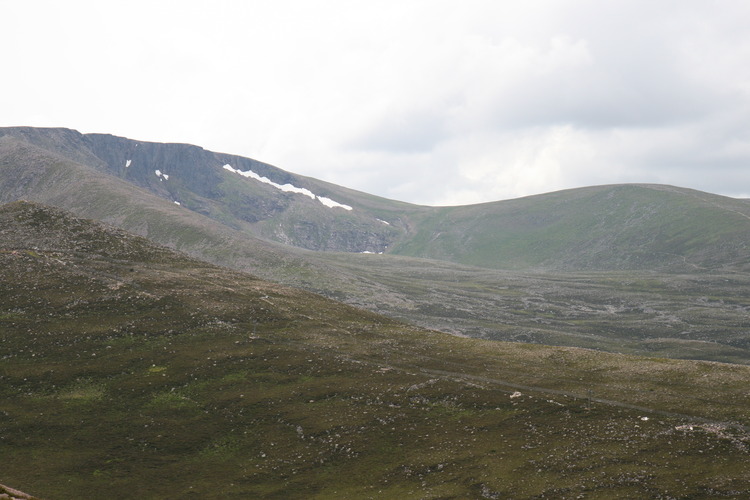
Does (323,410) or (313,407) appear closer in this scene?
(323,410)

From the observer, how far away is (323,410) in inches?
2276

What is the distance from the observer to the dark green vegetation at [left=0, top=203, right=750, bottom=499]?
1649 inches

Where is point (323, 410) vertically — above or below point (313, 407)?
above

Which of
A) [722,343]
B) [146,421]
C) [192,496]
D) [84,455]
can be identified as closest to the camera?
[192,496]

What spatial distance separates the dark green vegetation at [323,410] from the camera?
1649 inches

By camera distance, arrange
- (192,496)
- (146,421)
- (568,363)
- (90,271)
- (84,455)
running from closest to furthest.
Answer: (192,496)
(84,455)
(146,421)
(568,363)
(90,271)

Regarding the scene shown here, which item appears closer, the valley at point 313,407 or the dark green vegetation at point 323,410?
the dark green vegetation at point 323,410

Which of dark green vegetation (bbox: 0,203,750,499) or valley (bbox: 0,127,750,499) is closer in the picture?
dark green vegetation (bbox: 0,203,750,499)

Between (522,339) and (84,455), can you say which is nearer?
(84,455)

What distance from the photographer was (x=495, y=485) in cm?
4012

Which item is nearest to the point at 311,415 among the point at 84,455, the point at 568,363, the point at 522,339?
the point at 84,455

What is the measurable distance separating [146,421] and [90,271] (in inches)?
2283

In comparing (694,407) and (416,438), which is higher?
(694,407)

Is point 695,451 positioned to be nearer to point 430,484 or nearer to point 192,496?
point 430,484
